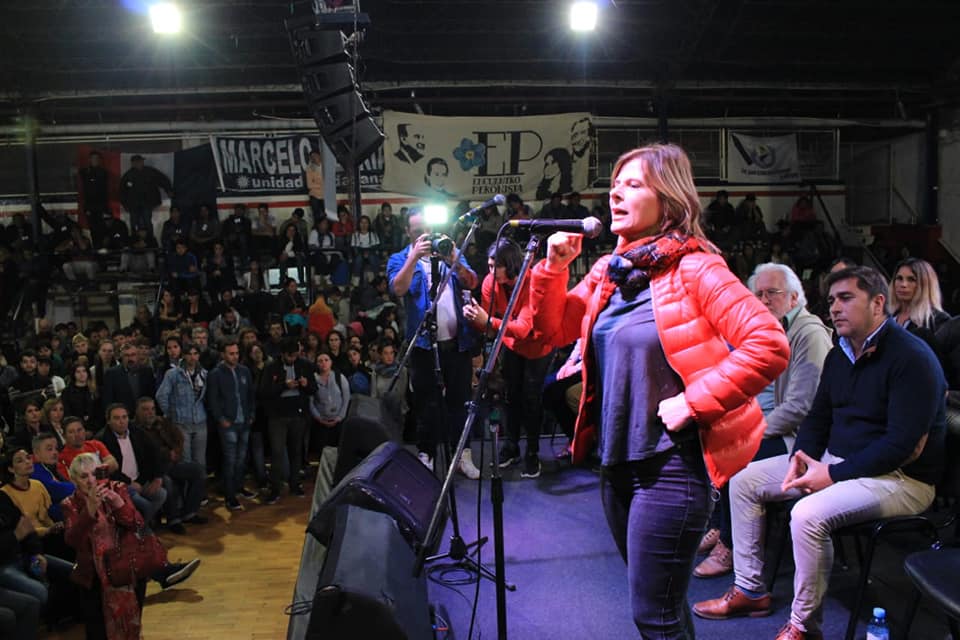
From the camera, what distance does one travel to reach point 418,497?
3387mm

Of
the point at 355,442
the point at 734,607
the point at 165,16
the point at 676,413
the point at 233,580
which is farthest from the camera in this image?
the point at 165,16

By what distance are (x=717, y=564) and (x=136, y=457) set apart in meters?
3.66

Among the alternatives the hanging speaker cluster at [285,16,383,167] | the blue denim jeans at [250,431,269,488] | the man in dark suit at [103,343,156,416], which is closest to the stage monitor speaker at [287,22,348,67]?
the hanging speaker cluster at [285,16,383,167]

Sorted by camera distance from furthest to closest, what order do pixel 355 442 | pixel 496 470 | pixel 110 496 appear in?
pixel 355 442, pixel 110 496, pixel 496 470

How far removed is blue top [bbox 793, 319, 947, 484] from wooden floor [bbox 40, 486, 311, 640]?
2670 mm

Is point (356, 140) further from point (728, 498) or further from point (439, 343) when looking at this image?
point (728, 498)

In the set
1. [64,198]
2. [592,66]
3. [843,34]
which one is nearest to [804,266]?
[843,34]

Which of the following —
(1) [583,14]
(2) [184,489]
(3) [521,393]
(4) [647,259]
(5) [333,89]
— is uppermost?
(1) [583,14]

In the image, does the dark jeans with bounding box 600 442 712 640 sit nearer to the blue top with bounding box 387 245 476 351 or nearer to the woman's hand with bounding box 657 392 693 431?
the woman's hand with bounding box 657 392 693 431

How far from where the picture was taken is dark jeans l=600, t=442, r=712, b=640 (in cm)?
169

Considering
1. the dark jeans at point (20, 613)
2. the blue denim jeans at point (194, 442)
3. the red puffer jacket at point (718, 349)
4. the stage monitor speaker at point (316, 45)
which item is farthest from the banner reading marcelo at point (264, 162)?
the red puffer jacket at point (718, 349)

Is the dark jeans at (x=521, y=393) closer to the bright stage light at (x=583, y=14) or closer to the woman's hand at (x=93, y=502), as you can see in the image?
the woman's hand at (x=93, y=502)

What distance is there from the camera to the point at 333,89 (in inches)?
226

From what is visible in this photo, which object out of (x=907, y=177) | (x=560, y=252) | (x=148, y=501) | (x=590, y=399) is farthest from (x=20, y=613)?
(x=907, y=177)
